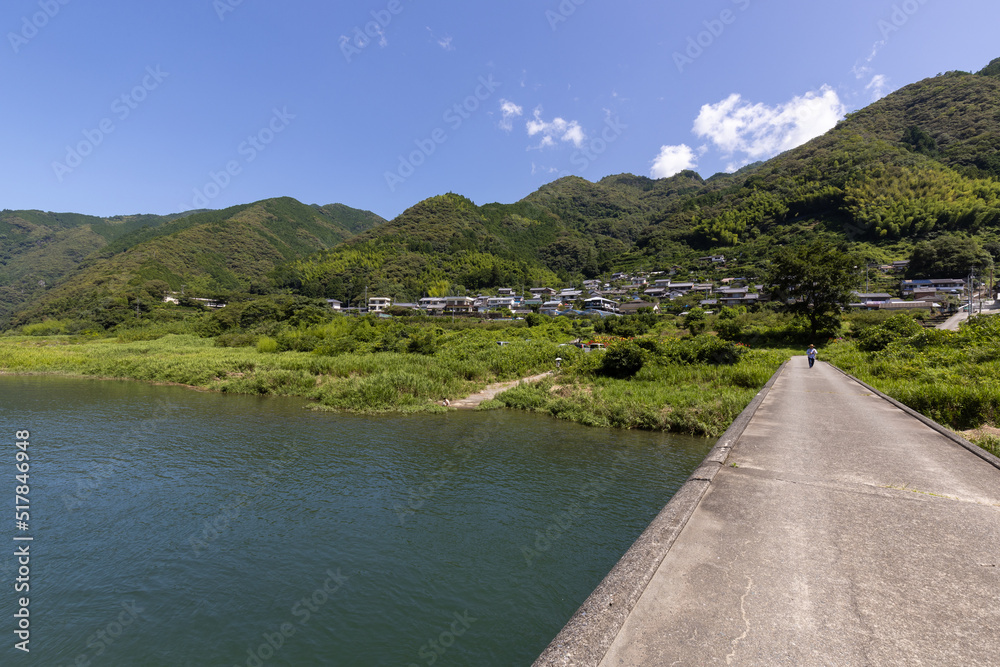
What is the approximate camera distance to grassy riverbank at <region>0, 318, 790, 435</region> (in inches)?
763

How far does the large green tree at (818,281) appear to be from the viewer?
35.3 m

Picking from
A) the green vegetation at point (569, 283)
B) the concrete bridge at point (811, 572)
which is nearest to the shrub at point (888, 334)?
the green vegetation at point (569, 283)

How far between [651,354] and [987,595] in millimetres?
24276

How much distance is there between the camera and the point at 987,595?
329 cm

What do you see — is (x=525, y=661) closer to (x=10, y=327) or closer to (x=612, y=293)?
(x=612, y=293)

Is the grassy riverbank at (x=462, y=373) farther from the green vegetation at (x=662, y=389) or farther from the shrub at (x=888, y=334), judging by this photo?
the shrub at (x=888, y=334)

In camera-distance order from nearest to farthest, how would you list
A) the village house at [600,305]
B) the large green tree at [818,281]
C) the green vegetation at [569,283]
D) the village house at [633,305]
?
the green vegetation at [569,283] → the large green tree at [818,281] → the village house at [633,305] → the village house at [600,305]

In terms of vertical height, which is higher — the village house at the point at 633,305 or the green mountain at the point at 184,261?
the green mountain at the point at 184,261

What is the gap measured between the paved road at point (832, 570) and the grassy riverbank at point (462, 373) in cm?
1144

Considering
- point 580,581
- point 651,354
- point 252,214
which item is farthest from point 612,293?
point 252,214

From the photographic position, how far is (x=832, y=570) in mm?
3762

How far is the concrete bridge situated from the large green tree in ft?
114

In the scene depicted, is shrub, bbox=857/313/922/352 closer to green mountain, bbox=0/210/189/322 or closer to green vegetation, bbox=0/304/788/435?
green vegetation, bbox=0/304/788/435

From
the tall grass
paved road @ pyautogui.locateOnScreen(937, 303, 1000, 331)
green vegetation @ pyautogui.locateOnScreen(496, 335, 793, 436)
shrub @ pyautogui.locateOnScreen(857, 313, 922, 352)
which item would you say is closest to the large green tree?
paved road @ pyautogui.locateOnScreen(937, 303, 1000, 331)
